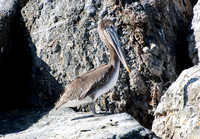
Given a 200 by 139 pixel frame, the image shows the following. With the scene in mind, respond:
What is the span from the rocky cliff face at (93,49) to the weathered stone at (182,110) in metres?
1.08

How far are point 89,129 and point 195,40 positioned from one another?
11.6ft

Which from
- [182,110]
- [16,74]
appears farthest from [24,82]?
[182,110]

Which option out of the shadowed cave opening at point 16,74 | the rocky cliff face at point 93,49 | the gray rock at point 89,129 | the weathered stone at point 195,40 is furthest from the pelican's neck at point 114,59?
the shadowed cave opening at point 16,74

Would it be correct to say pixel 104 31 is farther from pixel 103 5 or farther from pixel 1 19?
pixel 1 19

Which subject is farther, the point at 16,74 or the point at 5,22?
the point at 16,74

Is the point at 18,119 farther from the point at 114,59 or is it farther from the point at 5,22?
the point at 114,59

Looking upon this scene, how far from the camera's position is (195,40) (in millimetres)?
7273

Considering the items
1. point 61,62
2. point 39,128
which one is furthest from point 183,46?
point 39,128

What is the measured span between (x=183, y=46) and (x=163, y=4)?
3.46 feet

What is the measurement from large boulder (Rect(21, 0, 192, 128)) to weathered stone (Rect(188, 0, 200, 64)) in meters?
0.26

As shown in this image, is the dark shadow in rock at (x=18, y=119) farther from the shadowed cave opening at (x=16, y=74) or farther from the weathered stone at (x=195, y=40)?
the weathered stone at (x=195, y=40)

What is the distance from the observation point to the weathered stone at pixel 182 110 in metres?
4.90

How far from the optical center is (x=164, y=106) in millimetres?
5535

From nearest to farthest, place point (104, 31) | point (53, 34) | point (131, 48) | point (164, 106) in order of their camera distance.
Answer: point (164, 106) → point (104, 31) → point (131, 48) → point (53, 34)
